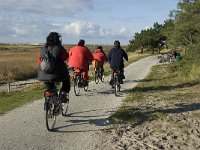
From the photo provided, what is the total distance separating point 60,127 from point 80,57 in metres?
5.64

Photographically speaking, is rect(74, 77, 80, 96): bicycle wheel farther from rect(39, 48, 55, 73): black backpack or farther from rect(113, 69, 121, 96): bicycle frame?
rect(39, 48, 55, 73): black backpack

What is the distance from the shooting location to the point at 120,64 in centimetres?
1662

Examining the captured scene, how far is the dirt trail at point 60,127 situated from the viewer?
859cm

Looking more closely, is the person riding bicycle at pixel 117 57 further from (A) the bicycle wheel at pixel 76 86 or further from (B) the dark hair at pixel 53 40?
(B) the dark hair at pixel 53 40

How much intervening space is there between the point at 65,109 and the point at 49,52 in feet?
9.18

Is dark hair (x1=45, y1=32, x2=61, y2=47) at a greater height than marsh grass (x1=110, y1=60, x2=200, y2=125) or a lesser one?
greater

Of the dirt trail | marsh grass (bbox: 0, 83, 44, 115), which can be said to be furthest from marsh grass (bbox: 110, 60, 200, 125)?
marsh grass (bbox: 0, 83, 44, 115)

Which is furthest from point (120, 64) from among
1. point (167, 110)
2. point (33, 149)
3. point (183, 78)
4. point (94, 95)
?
point (33, 149)

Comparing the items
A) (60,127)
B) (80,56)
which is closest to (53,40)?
(60,127)

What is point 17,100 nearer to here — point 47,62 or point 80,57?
point 80,57

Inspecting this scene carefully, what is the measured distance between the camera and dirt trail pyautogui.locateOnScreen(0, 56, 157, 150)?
28.2ft

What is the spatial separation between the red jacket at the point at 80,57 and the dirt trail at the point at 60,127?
1.44 meters

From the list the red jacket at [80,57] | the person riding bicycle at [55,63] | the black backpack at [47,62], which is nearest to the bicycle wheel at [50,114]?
the person riding bicycle at [55,63]

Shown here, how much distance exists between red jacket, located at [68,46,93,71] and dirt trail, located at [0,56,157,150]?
4.71 feet
